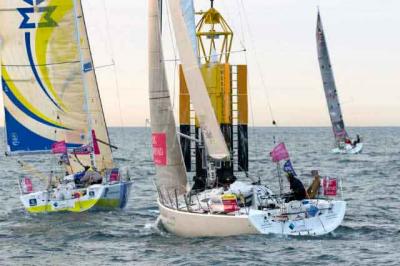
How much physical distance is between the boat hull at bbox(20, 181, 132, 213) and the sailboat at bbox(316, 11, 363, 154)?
51.7 m

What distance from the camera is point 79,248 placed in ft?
85.4

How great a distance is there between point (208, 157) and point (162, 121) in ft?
5.41

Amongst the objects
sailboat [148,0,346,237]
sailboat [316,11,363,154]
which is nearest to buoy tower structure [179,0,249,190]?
sailboat [148,0,346,237]

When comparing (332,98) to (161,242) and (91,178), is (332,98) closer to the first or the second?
(91,178)

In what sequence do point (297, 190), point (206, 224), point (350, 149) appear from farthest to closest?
1. point (350, 149)
2. point (297, 190)
3. point (206, 224)

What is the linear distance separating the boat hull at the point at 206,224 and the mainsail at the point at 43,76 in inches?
468

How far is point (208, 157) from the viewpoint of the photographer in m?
27.1

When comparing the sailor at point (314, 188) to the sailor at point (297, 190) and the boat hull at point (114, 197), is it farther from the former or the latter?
the boat hull at point (114, 197)

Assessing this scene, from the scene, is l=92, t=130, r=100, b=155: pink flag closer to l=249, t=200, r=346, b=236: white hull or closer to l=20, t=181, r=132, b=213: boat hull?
l=20, t=181, r=132, b=213: boat hull

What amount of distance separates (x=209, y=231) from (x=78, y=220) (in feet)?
28.4

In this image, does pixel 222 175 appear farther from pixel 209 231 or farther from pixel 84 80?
pixel 84 80

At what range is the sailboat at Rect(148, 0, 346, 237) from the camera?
79.7 ft

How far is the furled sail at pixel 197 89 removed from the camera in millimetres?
25703

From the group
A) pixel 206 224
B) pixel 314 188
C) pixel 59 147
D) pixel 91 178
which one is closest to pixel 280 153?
pixel 314 188
